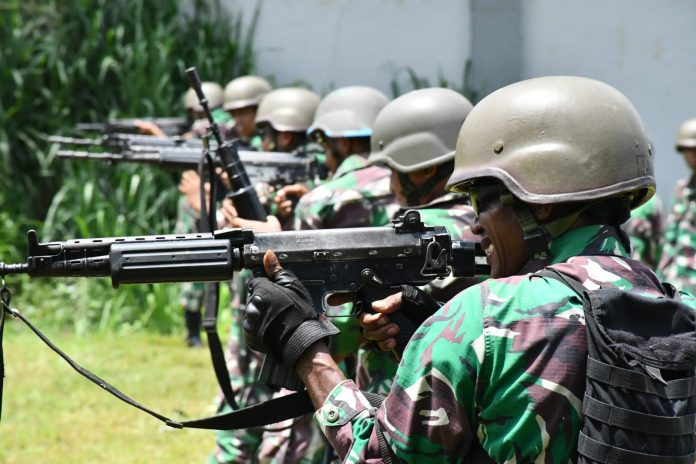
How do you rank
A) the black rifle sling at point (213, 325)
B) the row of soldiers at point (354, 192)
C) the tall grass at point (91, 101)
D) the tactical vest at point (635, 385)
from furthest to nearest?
the tall grass at point (91, 101)
the black rifle sling at point (213, 325)
the row of soldiers at point (354, 192)
the tactical vest at point (635, 385)

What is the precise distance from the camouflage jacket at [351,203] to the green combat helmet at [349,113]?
1149 millimetres

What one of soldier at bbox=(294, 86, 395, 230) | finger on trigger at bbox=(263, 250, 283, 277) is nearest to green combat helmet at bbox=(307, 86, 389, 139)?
soldier at bbox=(294, 86, 395, 230)

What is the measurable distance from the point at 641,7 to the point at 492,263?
7407mm

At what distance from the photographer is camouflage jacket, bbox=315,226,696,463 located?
84.9 inches

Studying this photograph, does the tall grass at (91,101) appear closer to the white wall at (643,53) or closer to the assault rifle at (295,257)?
the white wall at (643,53)

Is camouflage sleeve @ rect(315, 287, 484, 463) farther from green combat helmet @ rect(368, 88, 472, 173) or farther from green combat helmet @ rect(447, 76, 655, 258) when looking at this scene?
green combat helmet @ rect(368, 88, 472, 173)

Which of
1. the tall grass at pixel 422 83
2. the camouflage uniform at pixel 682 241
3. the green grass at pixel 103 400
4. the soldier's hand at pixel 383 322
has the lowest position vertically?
the green grass at pixel 103 400

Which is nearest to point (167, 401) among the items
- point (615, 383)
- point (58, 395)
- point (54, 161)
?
point (58, 395)

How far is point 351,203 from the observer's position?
4383 millimetres

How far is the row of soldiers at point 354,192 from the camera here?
152 inches

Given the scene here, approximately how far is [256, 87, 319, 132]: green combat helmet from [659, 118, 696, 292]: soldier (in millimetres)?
2982

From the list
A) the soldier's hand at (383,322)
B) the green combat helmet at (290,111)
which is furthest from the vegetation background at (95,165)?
the soldier's hand at (383,322)

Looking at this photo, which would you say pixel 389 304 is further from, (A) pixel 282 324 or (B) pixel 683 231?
(B) pixel 683 231

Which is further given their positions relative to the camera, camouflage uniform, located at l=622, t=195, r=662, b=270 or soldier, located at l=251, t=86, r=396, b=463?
camouflage uniform, located at l=622, t=195, r=662, b=270
